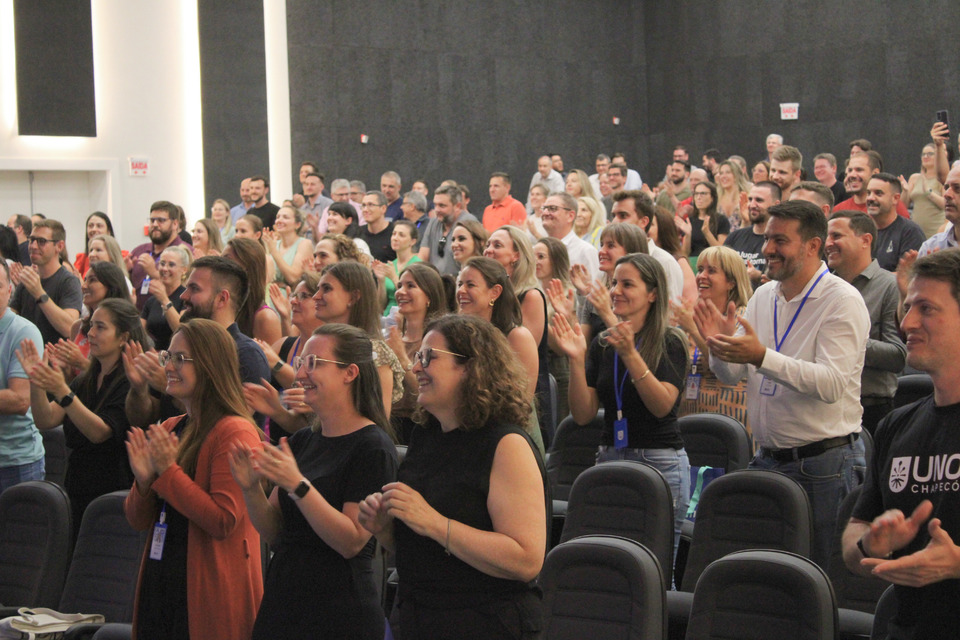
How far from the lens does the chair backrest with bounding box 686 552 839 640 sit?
2.48m

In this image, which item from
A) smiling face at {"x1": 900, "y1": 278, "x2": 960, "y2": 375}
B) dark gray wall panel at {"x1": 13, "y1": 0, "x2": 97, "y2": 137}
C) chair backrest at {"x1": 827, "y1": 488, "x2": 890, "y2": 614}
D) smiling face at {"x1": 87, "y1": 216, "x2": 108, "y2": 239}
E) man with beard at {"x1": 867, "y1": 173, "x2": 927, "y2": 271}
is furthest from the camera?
dark gray wall panel at {"x1": 13, "y1": 0, "x2": 97, "y2": 137}

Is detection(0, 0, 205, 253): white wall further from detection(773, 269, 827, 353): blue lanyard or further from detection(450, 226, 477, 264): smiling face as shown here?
detection(773, 269, 827, 353): blue lanyard

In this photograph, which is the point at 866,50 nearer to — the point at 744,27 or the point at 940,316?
the point at 744,27

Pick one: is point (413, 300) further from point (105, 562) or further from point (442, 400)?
point (442, 400)

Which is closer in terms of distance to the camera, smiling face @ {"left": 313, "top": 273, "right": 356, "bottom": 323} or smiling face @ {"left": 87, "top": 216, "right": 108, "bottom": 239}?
smiling face @ {"left": 313, "top": 273, "right": 356, "bottom": 323}

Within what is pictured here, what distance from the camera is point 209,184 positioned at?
12992mm

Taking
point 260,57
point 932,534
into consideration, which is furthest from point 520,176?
point 932,534

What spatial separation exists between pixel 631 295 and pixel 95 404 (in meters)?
2.10

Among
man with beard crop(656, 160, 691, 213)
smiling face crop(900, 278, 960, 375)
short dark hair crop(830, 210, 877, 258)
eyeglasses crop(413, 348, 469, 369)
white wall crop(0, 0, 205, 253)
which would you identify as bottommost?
eyeglasses crop(413, 348, 469, 369)

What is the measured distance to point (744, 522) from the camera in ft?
10.7

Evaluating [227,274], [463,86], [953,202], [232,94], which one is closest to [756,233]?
[953,202]

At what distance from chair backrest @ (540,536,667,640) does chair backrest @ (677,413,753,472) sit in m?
1.33

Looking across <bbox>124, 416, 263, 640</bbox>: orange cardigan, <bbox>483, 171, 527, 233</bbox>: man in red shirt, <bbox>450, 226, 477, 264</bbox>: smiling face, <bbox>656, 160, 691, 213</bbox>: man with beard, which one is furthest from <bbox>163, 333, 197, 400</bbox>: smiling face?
<bbox>656, 160, 691, 213</bbox>: man with beard

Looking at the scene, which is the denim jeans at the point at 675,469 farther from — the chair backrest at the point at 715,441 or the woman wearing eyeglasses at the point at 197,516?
the woman wearing eyeglasses at the point at 197,516
